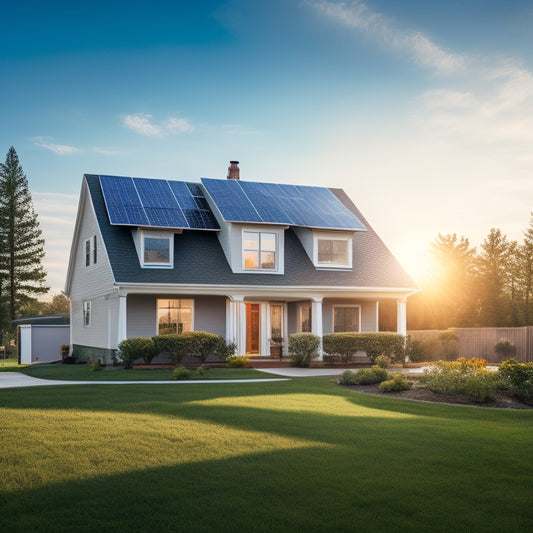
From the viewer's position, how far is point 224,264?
23484 millimetres

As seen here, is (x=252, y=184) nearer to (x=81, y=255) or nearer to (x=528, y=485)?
(x=81, y=255)

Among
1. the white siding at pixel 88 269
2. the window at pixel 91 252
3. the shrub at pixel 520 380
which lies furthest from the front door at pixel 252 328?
the shrub at pixel 520 380

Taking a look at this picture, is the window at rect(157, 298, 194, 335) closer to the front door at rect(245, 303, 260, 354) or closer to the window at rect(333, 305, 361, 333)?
the front door at rect(245, 303, 260, 354)

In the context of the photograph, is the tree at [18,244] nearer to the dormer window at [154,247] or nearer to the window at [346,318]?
the dormer window at [154,247]

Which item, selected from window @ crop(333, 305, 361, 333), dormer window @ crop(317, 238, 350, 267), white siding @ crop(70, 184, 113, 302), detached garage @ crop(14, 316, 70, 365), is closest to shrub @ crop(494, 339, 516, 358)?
window @ crop(333, 305, 361, 333)

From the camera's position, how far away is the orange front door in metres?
24.8

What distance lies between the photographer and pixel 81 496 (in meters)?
5.61

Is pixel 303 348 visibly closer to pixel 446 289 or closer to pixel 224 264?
pixel 224 264

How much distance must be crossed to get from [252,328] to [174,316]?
3452mm

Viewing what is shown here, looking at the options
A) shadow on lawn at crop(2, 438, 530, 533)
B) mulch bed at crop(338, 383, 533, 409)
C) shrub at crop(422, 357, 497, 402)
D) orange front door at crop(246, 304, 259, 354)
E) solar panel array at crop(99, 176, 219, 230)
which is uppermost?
solar panel array at crop(99, 176, 219, 230)

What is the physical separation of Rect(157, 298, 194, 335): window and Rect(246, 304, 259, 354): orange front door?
101 inches

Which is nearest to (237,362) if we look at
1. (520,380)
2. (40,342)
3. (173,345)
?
(173,345)

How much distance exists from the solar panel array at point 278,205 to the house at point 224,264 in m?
0.05

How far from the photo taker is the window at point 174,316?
914 inches
